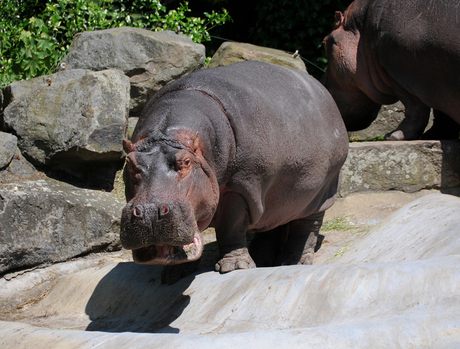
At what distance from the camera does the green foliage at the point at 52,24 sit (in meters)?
5.78

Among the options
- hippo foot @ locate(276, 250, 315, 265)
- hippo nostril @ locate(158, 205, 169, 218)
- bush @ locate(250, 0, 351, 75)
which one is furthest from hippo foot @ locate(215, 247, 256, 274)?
bush @ locate(250, 0, 351, 75)

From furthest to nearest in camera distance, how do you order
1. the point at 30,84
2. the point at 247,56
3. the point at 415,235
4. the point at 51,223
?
the point at 247,56, the point at 30,84, the point at 51,223, the point at 415,235

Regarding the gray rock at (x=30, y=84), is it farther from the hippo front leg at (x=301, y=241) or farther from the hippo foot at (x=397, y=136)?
the hippo foot at (x=397, y=136)

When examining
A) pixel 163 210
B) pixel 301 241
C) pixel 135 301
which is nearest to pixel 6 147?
pixel 135 301

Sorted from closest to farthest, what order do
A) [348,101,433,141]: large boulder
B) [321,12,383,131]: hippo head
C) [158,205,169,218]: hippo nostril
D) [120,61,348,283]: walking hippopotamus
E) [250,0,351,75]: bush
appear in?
1. [158,205,169,218]: hippo nostril
2. [120,61,348,283]: walking hippopotamus
3. [321,12,383,131]: hippo head
4. [348,101,433,141]: large boulder
5. [250,0,351,75]: bush

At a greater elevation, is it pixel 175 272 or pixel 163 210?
pixel 163 210

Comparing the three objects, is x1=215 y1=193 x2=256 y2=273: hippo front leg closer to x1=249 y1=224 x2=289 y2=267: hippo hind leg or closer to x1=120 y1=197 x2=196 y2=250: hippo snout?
x1=120 y1=197 x2=196 y2=250: hippo snout

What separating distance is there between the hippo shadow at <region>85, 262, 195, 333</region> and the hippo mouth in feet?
1.53

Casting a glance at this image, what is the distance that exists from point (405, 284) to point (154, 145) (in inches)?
54.8

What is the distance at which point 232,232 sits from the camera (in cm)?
332

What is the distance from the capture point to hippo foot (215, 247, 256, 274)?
10.8 feet

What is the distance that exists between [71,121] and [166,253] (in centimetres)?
231

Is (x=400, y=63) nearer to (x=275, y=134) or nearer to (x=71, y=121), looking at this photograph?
(x=275, y=134)

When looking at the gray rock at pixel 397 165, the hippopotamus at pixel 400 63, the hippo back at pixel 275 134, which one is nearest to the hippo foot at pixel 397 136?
the hippopotamus at pixel 400 63
